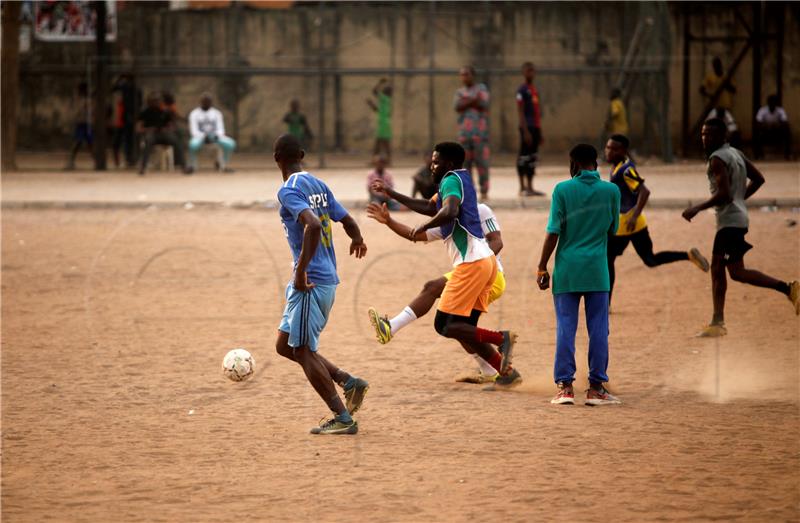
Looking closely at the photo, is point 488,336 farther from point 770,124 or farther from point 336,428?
point 770,124

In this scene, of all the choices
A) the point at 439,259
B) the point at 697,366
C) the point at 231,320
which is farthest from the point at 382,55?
the point at 697,366

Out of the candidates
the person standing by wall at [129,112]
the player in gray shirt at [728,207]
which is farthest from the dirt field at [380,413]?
the person standing by wall at [129,112]

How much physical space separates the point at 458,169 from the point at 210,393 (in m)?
2.14

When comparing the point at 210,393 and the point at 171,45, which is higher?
the point at 171,45

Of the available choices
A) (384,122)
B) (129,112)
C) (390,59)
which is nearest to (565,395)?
(384,122)

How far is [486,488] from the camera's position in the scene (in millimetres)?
5801

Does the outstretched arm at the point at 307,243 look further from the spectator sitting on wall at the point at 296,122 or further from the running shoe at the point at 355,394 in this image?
the spectator sitting on wall at the point at 296,122

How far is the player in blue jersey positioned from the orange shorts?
111cm

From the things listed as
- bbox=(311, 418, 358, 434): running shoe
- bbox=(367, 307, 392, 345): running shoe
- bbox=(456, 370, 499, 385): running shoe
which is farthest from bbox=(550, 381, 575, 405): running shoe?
bbox=(311, 418, 358, 434): running shoe

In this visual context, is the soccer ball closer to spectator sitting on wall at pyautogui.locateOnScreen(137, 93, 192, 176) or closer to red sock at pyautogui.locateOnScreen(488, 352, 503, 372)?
red sock at pyautogui.locateOnScreen(488, 352, 503, 372)

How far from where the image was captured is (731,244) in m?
9.54

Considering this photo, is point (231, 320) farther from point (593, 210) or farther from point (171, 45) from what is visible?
point (171, 45)

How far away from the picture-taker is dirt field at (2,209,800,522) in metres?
5.65

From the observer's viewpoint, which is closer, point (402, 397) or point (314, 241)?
point (314, 241)
